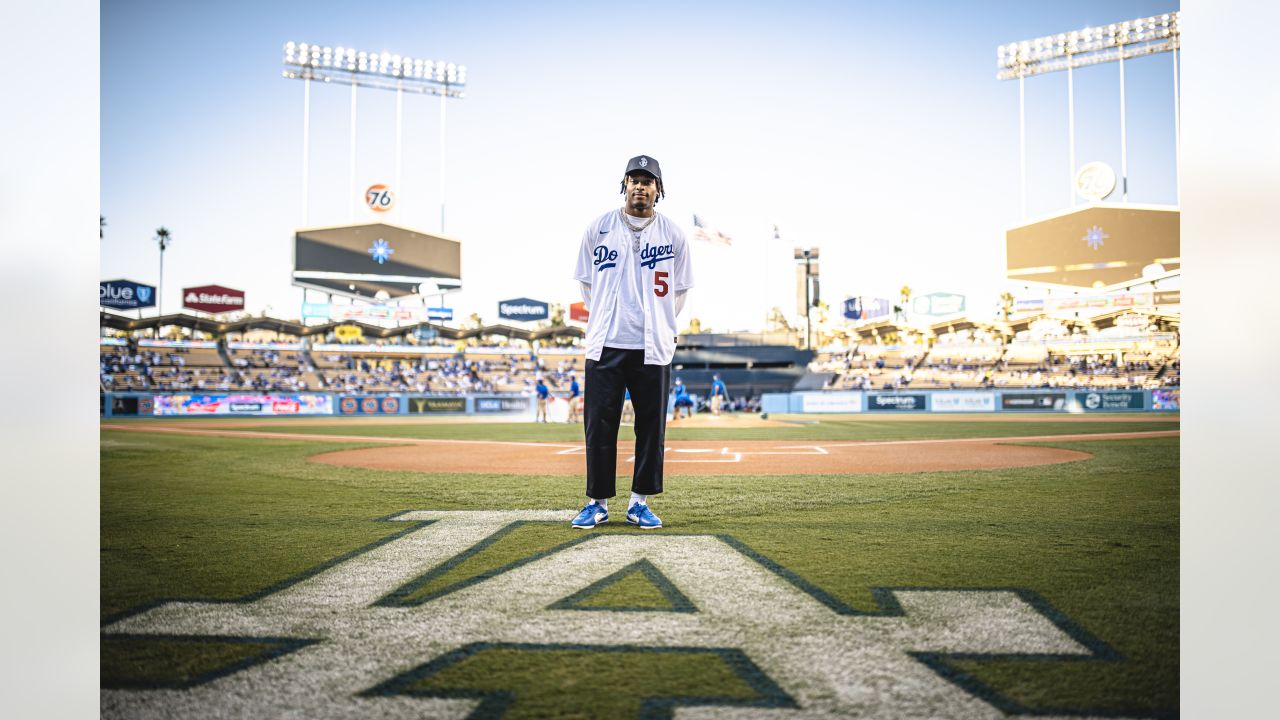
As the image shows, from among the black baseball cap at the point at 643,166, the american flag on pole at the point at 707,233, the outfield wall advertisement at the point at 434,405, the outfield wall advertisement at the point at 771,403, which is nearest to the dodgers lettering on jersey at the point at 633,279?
the black baseball cap at the point at 643,166

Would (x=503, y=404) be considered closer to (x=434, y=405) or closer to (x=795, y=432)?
(x=434, y=405)

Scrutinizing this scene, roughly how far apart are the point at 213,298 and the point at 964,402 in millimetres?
43117

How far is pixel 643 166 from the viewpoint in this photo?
3938 millimetres

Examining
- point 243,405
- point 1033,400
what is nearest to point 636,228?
point 1033,400

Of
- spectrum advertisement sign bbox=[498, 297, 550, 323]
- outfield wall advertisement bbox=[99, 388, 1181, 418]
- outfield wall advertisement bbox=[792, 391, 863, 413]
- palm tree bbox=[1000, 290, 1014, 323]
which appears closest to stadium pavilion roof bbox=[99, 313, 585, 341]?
spectrum advertisement sign bbox=[498, 297, 550, 323]

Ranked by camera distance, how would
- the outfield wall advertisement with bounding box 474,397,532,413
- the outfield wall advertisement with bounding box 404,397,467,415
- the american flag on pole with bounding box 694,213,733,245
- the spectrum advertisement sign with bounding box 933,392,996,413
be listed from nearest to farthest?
the spectrum advertisement sign with bounding box 933,392,996,413, the outfield wall advertisement with bounding box 404,397,467,415, the outfield wall advertisement with bounding box 474,397,532,413, the american flag on pole with bounding box 694,213,733,245

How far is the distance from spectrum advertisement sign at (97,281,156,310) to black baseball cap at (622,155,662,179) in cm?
4918

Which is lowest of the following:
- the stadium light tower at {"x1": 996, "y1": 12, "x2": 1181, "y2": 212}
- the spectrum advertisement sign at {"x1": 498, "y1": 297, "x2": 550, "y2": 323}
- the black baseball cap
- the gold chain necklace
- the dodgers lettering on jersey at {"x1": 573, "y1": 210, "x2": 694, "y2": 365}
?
the dodgers lettering on jersey at {"x1": 573, "y1": 210, "x2": 694, "y2": 365}

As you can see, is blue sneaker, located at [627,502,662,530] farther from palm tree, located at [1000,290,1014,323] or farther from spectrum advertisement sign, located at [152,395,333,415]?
palm tree, located at [1000,290,1014,323]

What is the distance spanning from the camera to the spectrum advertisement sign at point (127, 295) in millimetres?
43062

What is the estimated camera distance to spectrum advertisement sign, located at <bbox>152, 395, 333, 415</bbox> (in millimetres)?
30062
